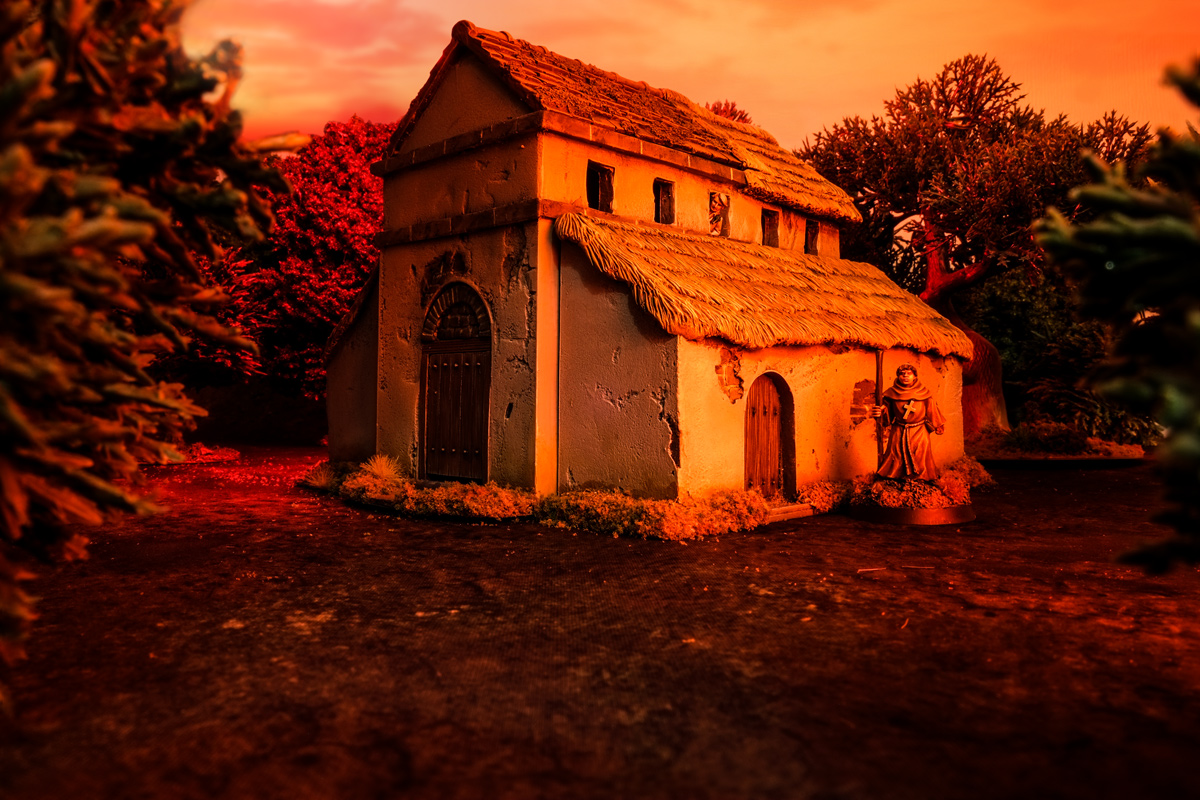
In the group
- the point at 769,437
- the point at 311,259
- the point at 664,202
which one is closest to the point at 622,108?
the point at 664,202

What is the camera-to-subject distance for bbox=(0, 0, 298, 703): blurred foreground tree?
3.41m

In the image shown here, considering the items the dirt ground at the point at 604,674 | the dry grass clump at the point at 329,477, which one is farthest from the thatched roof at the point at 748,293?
the dry grass clump at the point at 329,477

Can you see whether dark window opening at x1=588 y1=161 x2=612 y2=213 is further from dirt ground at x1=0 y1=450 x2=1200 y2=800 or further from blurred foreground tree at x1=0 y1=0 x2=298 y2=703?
blurred foreground tree at x1=0 y1=0 x2=298 y2=703

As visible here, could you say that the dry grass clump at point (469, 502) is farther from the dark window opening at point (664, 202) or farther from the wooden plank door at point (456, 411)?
the dark window opening at point (664, 202)

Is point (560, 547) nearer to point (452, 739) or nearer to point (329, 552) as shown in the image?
point (329, 552)

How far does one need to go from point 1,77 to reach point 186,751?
3.32 metres

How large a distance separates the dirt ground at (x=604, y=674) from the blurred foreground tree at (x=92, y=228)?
118 centimetres

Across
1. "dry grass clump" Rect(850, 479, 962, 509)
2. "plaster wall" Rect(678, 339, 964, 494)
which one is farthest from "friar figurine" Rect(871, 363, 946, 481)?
"plaster wall" Rect(678, 339, 964, 494)

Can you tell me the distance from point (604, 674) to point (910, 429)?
799 centimetres

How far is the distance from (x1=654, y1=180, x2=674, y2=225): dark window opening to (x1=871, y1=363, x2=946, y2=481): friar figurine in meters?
4.63

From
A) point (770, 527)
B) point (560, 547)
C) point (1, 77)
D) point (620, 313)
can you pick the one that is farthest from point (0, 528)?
point (770, 527)

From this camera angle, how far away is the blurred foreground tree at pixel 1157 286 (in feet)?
11.0

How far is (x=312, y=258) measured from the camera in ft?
71.8

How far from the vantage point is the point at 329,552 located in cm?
950
